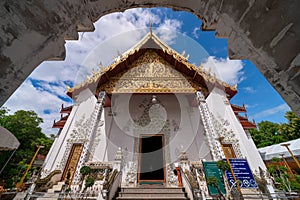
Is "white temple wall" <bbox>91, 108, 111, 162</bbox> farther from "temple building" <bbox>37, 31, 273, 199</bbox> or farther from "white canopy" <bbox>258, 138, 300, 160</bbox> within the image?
"white canopy" <bbox>258, 138, 300, 160</bbox>

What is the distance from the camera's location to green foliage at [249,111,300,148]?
10.5 metres

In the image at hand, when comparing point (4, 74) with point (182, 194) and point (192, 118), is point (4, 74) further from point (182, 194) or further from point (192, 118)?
point (192, 118)

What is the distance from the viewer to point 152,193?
364 centimetres

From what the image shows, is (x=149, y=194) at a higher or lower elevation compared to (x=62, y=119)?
lower

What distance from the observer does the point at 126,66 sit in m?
5.95

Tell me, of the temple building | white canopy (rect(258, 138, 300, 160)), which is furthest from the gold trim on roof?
white canopy (rect(258, 138, 300, 160))

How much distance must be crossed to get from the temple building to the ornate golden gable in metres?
0.04

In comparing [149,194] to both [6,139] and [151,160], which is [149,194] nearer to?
[151,160]

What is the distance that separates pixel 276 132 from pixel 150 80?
17.9 meters

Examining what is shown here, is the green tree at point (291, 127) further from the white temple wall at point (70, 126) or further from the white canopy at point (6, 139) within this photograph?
the white canopy at point (6, 139)

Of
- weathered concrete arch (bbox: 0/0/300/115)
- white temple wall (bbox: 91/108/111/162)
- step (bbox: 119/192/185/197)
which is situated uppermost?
white temple wall (bbox: 91/108/111/162)

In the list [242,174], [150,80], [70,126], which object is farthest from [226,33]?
[70,126]

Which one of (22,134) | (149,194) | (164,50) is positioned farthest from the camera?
(22,134)

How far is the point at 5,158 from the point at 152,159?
11148 mm
